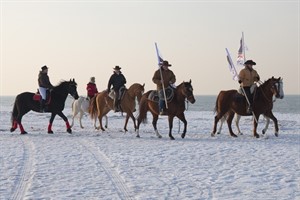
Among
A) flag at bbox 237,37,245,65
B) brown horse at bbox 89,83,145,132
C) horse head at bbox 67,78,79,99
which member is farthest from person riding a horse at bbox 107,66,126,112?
flag at bbox 237,37,245,65

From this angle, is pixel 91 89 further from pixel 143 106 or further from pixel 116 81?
pixel 143 106

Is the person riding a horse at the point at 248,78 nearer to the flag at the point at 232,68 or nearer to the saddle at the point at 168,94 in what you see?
the flag at the point at 232,68

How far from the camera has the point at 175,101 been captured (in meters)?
14.7

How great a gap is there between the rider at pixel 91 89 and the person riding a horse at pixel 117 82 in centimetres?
311

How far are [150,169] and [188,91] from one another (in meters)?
5.56

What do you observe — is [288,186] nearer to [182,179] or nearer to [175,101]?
[182,179]

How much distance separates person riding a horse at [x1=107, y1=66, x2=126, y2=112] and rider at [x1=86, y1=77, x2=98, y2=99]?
3.11m

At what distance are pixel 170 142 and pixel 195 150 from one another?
2.03 metres

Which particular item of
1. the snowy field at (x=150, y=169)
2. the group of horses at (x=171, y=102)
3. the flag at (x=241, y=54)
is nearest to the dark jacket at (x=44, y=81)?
the group of horses at (x=171, y=102)

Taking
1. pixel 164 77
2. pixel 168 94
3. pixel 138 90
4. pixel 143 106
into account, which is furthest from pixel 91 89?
pixel 168 94

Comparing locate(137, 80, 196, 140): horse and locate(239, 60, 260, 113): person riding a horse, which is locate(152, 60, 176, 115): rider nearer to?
locate(137, 80, 196, 140): horse

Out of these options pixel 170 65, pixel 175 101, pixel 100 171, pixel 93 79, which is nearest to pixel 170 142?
pixel 175 101

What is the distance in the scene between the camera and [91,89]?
2041 centimetres

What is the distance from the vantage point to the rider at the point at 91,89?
20.3 metres
